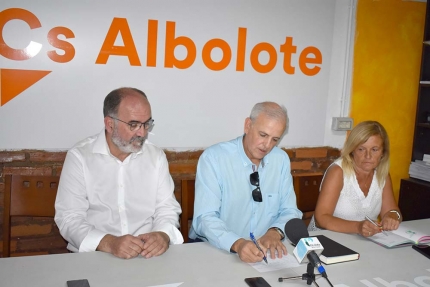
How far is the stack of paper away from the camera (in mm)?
3521

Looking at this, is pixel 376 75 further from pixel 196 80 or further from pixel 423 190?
pixel 196 80

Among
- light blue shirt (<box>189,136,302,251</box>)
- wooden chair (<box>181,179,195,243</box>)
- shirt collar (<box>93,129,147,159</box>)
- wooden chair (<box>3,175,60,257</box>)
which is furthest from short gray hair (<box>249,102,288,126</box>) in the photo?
wooden chair (<box>3,175,60,257</box>)

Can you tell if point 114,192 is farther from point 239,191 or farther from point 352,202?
point 352,202

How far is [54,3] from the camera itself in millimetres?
2588

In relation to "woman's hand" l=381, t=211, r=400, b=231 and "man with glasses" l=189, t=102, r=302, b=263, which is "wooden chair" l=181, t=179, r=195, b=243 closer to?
"man with glasses" l=189, t=102, r=302, b=263

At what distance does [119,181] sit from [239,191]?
66cm

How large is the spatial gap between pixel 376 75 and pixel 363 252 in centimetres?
204

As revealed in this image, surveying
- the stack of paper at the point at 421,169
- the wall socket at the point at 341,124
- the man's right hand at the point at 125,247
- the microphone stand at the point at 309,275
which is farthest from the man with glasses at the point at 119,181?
the stack of paper at the point at 421,169

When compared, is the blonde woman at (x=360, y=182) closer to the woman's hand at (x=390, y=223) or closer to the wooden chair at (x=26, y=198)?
the woman's hand at (x=390, y=223)

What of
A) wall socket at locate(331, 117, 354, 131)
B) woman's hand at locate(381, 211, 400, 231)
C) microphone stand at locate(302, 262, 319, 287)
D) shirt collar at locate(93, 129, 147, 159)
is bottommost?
microphone stand at locate(302, 262, 319, 287)

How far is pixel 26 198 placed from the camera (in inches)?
86.9

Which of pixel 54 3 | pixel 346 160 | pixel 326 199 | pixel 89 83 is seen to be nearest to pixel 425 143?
pixel 346 160

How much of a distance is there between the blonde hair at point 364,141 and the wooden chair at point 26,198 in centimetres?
171

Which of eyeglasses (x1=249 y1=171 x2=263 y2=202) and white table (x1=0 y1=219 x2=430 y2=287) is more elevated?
eyeglasses (x1=249 y1=171 x2=263 y2=202)
